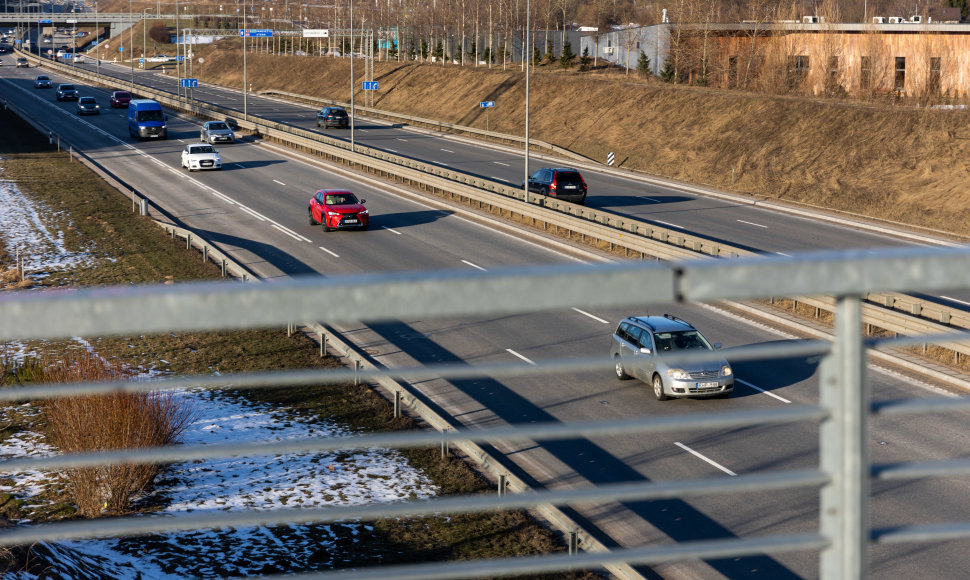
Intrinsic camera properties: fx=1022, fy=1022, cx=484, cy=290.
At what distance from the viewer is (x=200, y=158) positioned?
54.2 metres

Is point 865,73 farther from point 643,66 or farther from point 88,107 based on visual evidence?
point 88,107

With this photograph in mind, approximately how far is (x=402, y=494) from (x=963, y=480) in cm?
901

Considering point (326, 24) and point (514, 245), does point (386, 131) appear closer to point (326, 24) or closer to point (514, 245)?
point (514, 245)

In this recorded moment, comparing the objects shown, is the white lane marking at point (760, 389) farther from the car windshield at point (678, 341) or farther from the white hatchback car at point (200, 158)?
the white hatchback car at point (200, 158)

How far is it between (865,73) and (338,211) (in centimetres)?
3879

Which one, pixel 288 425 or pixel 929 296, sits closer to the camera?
pixel 288 425

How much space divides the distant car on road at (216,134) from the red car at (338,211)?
27.1 metres


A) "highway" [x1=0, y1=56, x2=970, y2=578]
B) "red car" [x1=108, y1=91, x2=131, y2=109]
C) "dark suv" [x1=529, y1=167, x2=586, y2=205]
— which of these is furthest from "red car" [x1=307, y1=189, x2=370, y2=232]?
"red car" [x1=108, y1=91, x2=131, y2=109]

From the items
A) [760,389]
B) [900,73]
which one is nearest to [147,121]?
[900,73]

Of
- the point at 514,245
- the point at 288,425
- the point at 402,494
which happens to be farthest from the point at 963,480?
the point at 514,245

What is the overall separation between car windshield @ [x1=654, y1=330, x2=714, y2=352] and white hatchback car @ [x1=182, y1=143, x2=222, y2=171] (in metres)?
38.2

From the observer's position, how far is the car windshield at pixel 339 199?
3925 centimetres

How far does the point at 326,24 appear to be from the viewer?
16125cm

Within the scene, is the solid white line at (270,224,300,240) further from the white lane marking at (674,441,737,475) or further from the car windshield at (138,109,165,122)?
the car windshield at (138,109,165,122)
